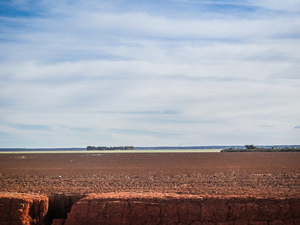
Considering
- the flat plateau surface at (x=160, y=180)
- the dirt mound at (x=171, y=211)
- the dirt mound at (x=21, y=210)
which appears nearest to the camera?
the dirt mound at (x=171, y=211)

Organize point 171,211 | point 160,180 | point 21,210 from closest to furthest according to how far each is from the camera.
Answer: point 171,211, point 21,210, point 160,180

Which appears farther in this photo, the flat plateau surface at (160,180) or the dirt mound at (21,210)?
the flat plateau surface at (160,180)

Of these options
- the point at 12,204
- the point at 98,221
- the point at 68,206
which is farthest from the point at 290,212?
the point at 12,204

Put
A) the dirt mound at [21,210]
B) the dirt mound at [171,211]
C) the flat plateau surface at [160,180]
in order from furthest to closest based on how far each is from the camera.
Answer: the flat plateau surface at [160,180], the dirt mound at [21,210], the dirt mound at [171,211]

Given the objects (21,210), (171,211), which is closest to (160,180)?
(171,211)

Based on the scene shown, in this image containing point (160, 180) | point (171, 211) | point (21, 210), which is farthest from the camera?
point (160, 180)

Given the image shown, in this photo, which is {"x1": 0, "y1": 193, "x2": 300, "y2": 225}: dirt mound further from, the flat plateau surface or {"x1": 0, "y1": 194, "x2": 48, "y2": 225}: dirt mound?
the flat plateau surface

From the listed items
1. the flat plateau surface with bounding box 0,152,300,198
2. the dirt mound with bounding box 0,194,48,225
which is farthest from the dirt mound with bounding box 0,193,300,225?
the flat plateau surface with bounding box 0,152,300,198

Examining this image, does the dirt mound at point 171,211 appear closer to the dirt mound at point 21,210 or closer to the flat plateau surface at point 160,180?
the dirt mound at point 21,210

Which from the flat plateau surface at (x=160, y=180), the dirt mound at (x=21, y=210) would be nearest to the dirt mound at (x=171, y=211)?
the dirt mound at (x=21, y=210)

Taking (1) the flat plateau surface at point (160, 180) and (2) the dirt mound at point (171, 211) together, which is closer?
(2) the dirt mound at point (171, 211)

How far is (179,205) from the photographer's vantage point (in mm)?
10219

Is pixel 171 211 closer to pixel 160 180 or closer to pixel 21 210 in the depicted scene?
pixel 21 210

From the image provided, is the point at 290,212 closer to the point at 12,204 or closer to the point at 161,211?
the point at 161,211
